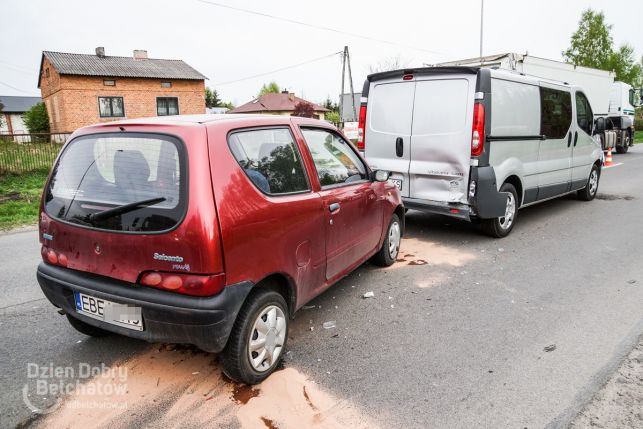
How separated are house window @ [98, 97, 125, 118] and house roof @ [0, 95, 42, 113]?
31763 mm

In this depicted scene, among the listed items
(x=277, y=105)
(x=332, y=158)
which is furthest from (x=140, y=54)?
(x=332, y=158)

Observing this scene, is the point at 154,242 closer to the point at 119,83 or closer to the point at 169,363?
the point at 169,363

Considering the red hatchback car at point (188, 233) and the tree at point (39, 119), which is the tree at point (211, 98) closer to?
Answer: the tree at point (39, 119)

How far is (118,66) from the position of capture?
1372 inches

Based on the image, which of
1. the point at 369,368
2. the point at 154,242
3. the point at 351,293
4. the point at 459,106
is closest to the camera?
the point at 154,242

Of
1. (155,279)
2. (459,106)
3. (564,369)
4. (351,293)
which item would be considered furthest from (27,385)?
(459,106)

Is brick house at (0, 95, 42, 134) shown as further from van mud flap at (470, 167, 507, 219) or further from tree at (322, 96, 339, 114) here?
van mud flap at (470, 167, 507, 219)

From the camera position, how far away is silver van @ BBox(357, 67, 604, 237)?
18.7 feet

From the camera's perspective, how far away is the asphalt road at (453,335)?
2.78 meters

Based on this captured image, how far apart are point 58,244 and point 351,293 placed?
8.60 feet

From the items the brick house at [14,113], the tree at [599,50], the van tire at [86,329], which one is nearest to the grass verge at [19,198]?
the van tire at [86,329]

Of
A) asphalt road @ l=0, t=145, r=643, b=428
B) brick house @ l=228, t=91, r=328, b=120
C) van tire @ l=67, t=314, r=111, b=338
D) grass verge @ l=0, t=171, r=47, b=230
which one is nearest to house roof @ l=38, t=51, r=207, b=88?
brick house @ l=228, t=91, r=328, b=120

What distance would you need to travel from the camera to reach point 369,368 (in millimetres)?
3146

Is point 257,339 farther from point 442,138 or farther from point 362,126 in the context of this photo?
point 362,126
